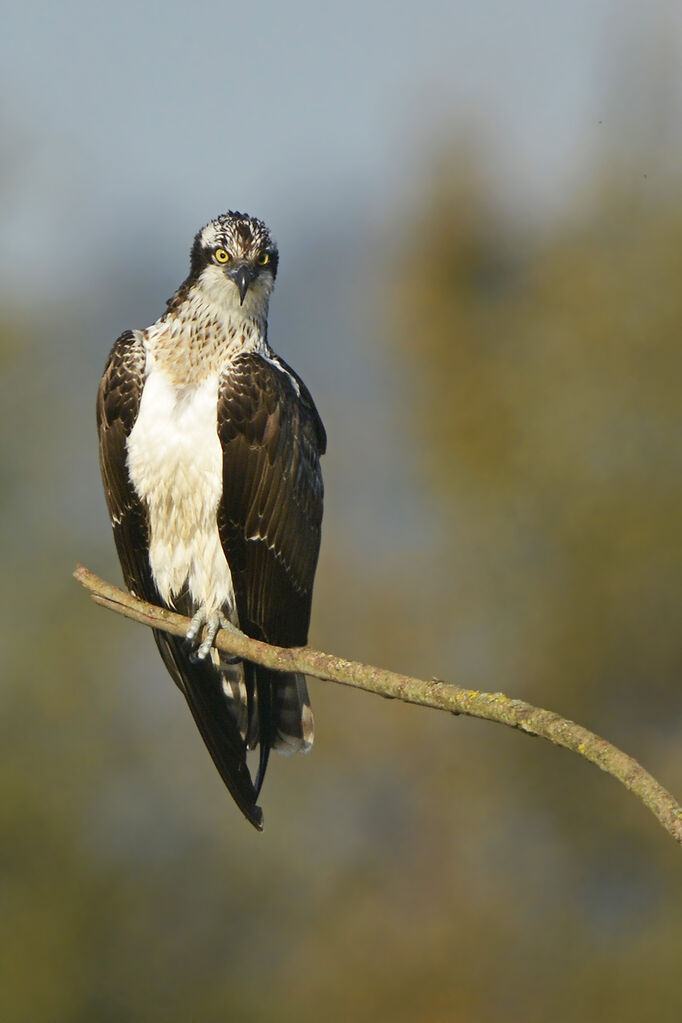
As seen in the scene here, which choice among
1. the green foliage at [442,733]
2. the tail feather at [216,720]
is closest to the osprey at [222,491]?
the tail feather at [216,720]

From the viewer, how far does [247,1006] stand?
898 inches

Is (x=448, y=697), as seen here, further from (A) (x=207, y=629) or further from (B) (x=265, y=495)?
(B) (x=265, y=495)

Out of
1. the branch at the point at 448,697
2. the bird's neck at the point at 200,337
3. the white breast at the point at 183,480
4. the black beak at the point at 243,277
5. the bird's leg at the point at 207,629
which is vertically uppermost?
the black beak at the point at 243,277

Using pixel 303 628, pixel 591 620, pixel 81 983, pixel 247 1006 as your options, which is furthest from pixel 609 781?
pixel 303 628

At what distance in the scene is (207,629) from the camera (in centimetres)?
654

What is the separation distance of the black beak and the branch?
5.07 ft

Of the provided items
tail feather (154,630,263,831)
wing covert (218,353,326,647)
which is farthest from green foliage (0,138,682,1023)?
wing covert (218,353,326,647)

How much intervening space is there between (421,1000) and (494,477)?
28.8ft

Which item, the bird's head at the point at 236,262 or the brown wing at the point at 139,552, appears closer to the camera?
the brown wing at the point at 139,552

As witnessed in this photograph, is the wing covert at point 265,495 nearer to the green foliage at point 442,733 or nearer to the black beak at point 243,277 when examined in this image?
the black beak at point 243,277

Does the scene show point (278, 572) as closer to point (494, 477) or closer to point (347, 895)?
point (347, 895)

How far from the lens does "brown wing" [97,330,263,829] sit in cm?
667

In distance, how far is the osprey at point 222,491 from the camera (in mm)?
6551

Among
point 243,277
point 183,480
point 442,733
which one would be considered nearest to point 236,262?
point 243,277
